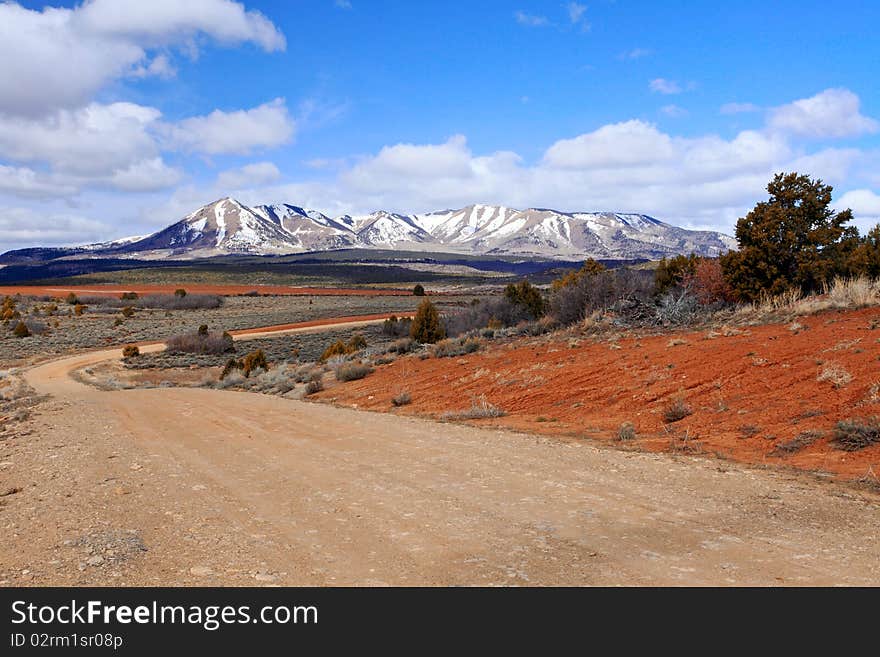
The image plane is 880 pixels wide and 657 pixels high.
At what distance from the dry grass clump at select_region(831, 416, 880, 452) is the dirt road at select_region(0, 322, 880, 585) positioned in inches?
61.0

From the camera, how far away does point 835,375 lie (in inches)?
459

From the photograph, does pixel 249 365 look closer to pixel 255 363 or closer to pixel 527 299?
pixel 255 363

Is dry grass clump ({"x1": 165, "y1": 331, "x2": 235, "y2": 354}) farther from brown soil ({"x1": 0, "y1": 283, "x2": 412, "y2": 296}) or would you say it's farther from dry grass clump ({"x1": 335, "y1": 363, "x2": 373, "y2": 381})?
brown soil ({"x1": 0, "y1": 283, "x2": 412, "y2": 296})

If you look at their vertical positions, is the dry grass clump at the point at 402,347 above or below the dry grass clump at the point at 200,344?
above

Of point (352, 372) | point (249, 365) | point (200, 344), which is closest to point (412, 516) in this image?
point (352, 372)

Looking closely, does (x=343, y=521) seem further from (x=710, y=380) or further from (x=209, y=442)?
(x=710, y=380)

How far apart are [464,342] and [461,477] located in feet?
55.7

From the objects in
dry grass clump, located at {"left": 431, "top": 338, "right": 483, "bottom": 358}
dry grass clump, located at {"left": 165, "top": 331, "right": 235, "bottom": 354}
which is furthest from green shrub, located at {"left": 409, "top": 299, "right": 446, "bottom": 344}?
dry grass clump, located at {"left": 165, "top": 331, "right": 235, "bottom": 354}

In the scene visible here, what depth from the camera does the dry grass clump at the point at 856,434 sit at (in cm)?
925

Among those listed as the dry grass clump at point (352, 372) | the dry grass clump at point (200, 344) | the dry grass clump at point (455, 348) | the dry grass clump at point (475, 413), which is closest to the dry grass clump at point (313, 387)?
the dry grass clump at point (352, 372)

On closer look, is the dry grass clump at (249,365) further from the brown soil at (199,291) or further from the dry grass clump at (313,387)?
the brown soil at (199,291)

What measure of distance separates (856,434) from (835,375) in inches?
105

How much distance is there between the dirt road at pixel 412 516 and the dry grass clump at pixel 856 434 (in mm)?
1549

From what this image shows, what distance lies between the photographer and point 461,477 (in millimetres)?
8914
